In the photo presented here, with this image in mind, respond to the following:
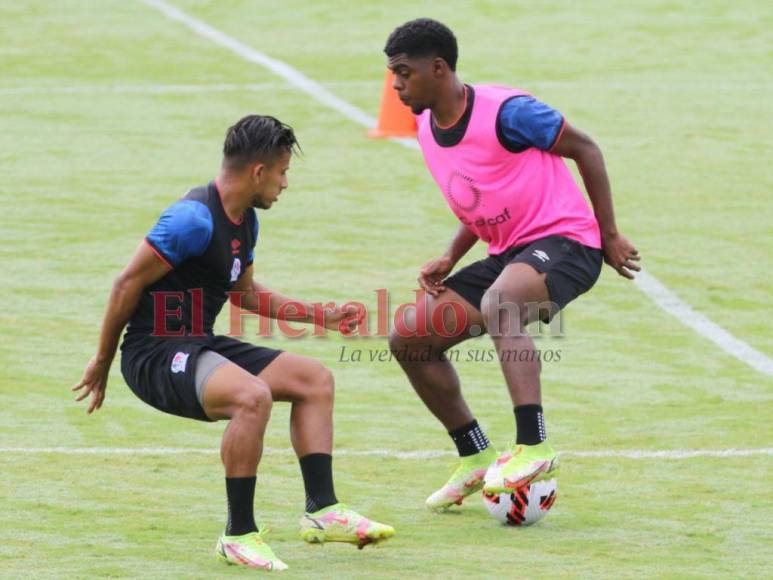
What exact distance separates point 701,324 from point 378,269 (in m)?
2.60

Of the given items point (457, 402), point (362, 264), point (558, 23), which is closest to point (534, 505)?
point (457, 402)

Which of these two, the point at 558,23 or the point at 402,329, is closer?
the point at 402,329

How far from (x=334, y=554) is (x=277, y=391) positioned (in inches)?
26.4

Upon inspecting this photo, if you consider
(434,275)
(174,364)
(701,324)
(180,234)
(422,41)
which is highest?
(422,41)

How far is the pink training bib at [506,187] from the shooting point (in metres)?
7.63

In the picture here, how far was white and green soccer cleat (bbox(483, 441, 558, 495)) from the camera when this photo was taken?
7.08 meters

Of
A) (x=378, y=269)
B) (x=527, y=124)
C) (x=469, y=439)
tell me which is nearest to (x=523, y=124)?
(x=527, y=124)

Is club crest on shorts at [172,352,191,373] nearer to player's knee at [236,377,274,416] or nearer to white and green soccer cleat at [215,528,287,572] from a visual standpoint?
player's knee at [236,377,274,416]

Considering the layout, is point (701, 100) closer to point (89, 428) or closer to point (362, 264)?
point (362, 264)

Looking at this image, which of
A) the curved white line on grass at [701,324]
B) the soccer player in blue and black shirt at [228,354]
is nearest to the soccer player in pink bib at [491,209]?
the soccer player in blue and black shirt at [228,354]

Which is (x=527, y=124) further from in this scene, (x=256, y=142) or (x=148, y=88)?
(x=148, y=88)

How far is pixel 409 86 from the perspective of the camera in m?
7.61

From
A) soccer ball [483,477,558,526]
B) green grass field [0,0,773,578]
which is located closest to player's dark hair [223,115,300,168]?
green grass field [0,0,773,578]

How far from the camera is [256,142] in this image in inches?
267
